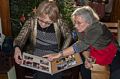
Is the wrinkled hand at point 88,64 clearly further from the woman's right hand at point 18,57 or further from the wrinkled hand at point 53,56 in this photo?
the woman's right hand at point 18,57

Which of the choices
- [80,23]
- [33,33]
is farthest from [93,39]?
[33,33]

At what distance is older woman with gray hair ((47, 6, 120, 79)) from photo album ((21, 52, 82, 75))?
0.06 meters

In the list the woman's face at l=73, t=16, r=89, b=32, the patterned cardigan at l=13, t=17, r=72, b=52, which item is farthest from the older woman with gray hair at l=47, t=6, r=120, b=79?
the patterned cardigan at l=13, t=17, r=72, b=52

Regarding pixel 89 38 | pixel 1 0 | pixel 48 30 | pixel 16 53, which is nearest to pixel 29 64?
pixel 16 53

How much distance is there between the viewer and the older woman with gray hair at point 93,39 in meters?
2.15

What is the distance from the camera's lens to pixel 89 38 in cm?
216

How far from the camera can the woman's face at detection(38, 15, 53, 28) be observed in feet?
7.75

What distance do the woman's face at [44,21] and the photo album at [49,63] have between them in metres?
0.31

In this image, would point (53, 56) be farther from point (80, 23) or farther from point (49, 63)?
point (80, 23)

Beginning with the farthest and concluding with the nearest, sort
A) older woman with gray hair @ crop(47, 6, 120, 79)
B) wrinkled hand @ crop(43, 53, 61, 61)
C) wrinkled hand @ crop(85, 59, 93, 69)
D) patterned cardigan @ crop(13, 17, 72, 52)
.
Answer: patterned cardigan @ crop(13, 17, 72, 52) → wrinkled hand @ crop(43, 53, 61, 61) → wrinkled hand @ crop(85, 59, 93, 69) → older woman with gray hair @ crop(47, 6, 120, 79)

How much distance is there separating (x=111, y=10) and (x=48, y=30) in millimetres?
1116

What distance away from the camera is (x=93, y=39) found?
7.07 ft

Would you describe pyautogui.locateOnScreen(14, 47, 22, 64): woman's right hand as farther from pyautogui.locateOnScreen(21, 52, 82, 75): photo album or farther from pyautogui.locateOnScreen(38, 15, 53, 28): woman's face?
pyautogui.locateOnScreen(38, 15, 53, 28): woman's face

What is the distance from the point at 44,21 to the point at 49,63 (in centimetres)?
38
